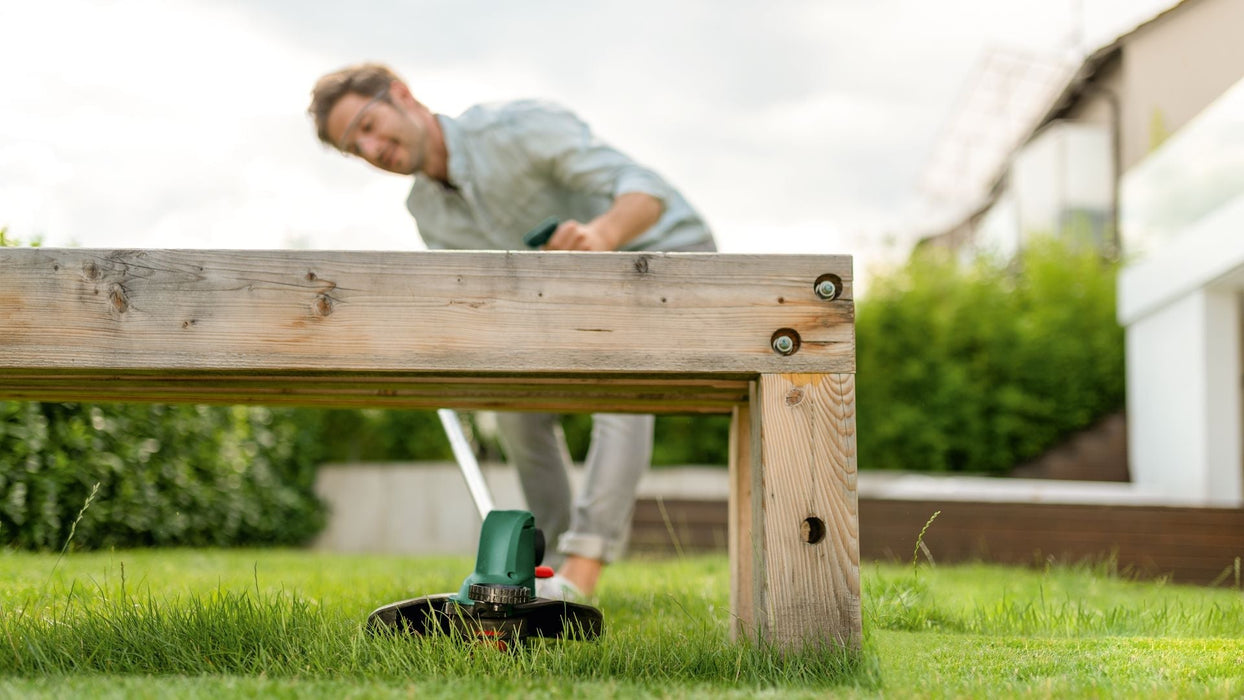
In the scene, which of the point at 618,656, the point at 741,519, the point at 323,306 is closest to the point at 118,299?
the point at 323,306

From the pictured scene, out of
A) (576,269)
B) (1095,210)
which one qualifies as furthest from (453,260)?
(1095,210)

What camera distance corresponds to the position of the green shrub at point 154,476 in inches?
164

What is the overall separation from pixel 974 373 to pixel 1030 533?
3092 mm

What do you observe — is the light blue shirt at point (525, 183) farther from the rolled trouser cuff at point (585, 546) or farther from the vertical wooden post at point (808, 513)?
the vertical wooden post at point (808, 513)

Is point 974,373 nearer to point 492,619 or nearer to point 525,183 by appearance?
point 525,183

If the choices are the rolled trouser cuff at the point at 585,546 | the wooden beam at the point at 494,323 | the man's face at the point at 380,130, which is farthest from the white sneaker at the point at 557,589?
the man's face at the point at 380,130

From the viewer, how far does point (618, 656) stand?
4.88 ft

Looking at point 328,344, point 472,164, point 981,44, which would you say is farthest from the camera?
point 981,44

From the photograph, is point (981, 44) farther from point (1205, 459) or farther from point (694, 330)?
point (694, 330)

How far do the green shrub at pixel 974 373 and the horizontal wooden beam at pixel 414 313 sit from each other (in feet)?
21.1

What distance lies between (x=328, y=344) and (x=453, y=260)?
212mm

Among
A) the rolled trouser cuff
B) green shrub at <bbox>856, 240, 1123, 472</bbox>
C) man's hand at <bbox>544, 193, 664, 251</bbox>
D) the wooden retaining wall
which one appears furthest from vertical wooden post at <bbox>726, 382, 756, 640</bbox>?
green shrub at <bbox>856, 240, 1123, 472</bbox>

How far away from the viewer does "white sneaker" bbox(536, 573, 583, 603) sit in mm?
2238

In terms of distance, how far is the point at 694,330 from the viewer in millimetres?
1499
